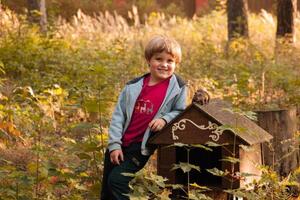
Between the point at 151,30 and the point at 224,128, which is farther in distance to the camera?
the point at 151,30

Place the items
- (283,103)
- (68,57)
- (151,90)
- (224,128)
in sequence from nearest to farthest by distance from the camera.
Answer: (224,128) < (151,90) < (283,103) < (68,57)

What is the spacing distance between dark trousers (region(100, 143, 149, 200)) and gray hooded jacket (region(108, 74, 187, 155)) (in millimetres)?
59

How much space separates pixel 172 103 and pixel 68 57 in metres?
5.78

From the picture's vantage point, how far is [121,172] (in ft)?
15.0

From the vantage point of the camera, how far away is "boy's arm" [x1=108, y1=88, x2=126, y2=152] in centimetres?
468

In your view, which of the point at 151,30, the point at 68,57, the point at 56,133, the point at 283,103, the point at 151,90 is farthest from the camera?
the point at 151,30

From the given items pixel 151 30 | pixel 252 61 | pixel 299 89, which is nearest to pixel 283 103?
pixel 299 89

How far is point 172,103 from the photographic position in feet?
15.7

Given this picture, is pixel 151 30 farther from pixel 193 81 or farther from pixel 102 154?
pixel 102 154

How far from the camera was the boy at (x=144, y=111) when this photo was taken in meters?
4.69

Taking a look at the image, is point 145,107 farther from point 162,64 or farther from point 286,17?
point 286,17

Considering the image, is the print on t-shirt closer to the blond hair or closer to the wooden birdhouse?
the wooden birdhouse

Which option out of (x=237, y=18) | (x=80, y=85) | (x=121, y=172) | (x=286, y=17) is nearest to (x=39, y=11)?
(x=237, y=18)

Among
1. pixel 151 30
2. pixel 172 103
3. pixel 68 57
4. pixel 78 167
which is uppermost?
pixel 151 30
